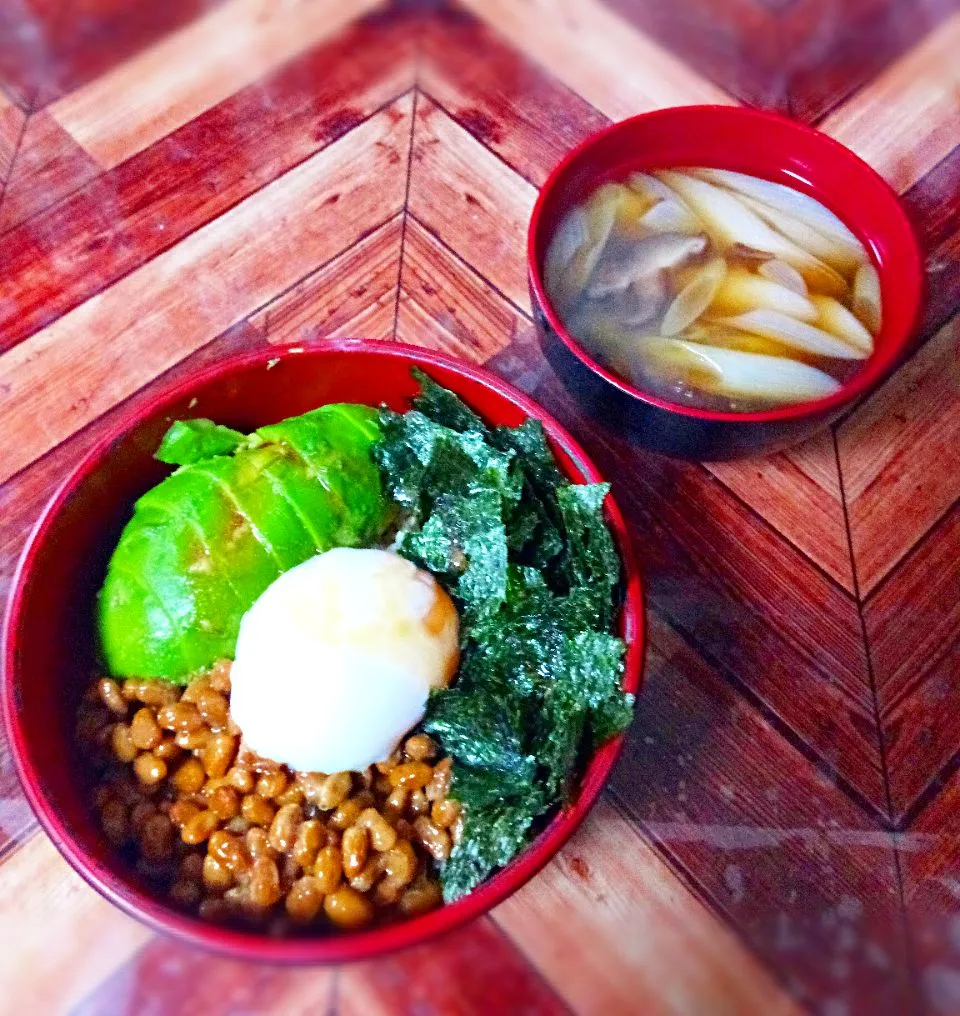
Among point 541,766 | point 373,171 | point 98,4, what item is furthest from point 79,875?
point 373,171

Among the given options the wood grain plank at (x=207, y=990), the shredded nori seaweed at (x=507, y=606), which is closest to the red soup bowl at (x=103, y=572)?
the shredded nori seaweed at (x=507, y=606)

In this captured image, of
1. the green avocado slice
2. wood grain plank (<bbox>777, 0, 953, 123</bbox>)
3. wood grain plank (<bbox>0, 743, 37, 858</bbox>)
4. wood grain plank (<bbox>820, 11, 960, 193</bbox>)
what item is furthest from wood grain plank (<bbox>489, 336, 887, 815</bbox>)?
wood grain plank (<bbox>0, 743, 37, 858</bbox>)

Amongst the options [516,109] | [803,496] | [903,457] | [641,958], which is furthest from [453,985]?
[516,109]

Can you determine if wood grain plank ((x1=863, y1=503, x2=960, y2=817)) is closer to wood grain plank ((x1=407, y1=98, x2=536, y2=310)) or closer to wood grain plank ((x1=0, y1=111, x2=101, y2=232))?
wood grain plank ((x1=407, y1=98, x2=536, y2=310))

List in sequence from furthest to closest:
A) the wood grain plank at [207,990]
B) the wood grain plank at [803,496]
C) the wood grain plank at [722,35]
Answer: the wood grain plank at [803,496] < the wood grain plank at [722,35] < the wood grain plank at [207,990]

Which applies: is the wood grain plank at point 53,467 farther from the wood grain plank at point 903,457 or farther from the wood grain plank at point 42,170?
the wood grain plank at point 903,457

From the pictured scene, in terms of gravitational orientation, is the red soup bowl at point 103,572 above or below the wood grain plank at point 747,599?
above

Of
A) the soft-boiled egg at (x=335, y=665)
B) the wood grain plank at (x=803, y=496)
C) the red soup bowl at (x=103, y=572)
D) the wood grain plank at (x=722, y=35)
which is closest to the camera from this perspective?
the red soup bowl at (x=103, y=572)
